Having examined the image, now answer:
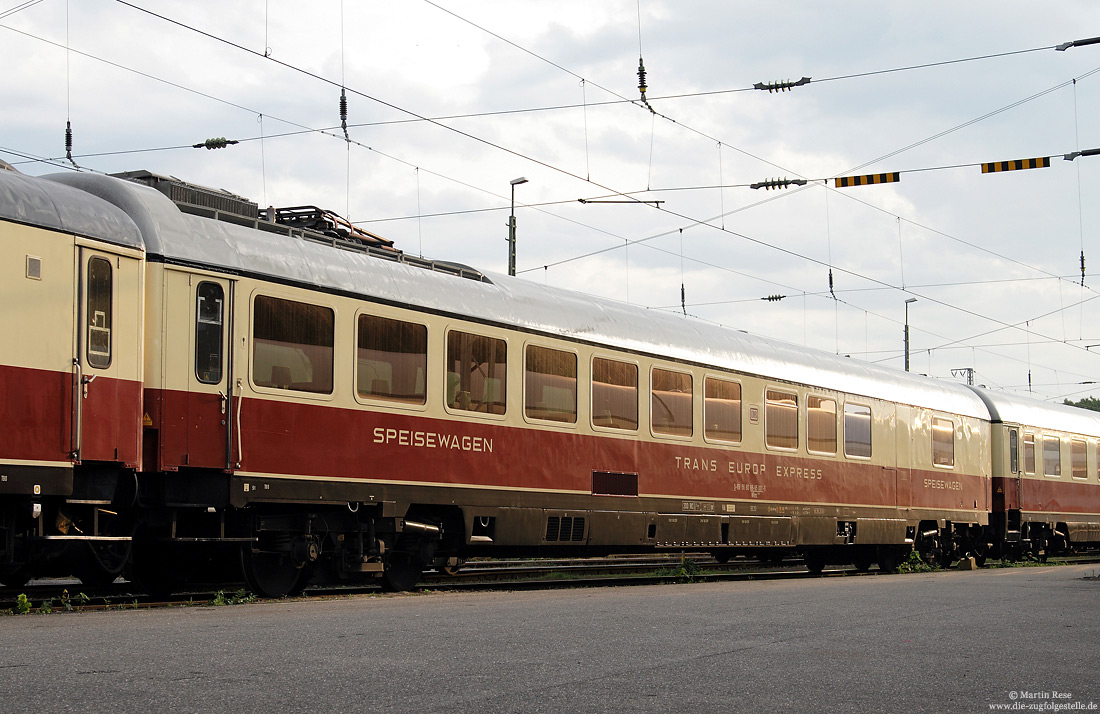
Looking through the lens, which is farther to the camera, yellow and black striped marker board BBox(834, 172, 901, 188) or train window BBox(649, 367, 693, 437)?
yellow and black striped marker board BBox(834, 172, 901, 188)

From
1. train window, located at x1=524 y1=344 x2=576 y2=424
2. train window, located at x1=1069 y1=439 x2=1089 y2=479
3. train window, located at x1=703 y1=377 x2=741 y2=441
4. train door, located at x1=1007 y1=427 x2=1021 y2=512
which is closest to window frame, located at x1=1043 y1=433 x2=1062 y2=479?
train window, located at x1=1069 y1=439 x2=1089 y2=479

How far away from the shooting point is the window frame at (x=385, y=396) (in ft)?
41.6

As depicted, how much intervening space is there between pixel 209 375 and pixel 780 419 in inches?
424

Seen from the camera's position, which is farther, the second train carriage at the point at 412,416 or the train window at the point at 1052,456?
the train window at the point at 1052,456

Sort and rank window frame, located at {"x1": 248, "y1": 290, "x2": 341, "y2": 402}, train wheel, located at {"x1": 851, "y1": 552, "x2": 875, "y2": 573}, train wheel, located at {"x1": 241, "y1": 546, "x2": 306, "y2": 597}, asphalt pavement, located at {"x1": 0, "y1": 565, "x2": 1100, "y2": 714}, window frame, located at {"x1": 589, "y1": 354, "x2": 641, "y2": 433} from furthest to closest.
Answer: train wheel, located at {"x1": 851, "y1": 552, "x2": 875, "y2": 573} < window frame, located at {"x1": 589, "y1": 354, "x2": 641, "y2": 433} < train wheel, located at {"x1": 241, "y1": 546, "x2": 306, "y2": 597} < window frame, located at {"x1": 248, "y1": 290, "x2": 341, "y2": 402} < asphalt pavement, located at {"x1": 0, "y1": 565, "x2": 1100, "y2": 714}

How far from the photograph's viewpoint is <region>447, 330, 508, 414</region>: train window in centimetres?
1383

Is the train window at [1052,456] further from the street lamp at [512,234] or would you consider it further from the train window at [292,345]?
the train window at [292,345]

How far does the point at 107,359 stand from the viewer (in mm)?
10664

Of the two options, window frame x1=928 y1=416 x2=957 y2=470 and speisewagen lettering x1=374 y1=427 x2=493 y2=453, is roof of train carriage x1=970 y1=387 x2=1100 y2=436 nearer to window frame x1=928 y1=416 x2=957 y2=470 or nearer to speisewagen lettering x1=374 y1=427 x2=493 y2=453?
window frame x1=928 y1=416 x2=957 y2=470

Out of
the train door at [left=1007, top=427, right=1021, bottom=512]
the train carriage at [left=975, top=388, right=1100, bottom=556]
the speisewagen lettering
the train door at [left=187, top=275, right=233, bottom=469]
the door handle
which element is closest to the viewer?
the door handle

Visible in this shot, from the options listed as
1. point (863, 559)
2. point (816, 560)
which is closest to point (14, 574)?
point (816, 560)

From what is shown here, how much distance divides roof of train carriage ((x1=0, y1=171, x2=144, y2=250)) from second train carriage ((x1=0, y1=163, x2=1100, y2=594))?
5cm

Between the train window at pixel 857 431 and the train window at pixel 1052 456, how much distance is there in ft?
28.6

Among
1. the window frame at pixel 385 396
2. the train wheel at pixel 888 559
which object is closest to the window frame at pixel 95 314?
the window frame at pixel 385 396
